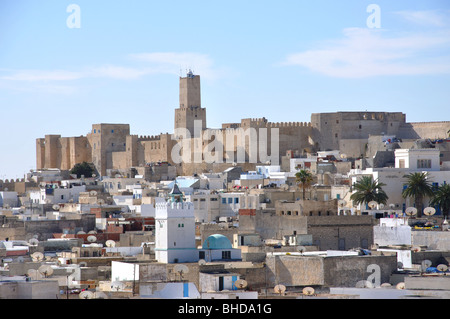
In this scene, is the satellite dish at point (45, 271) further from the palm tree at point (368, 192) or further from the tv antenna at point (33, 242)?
the palm tree at point (368, 192)

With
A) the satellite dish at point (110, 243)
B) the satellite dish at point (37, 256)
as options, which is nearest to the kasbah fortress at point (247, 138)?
the satellite dish at point (110, 243)

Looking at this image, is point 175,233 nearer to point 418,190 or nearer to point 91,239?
point 91,239

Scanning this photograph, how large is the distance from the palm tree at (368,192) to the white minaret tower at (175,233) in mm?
11276

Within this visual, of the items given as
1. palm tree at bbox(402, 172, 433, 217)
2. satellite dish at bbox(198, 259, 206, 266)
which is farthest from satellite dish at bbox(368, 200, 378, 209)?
satellite dish at bbox(198, 259, 206, 266)

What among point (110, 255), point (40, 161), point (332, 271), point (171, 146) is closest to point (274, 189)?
point (110, 255)

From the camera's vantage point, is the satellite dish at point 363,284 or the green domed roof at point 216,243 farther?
the green domed roof at point 216,243

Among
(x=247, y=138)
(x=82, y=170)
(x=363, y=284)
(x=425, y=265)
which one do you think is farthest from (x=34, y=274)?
(x=82, y=170)

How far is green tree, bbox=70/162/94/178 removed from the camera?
63353mm

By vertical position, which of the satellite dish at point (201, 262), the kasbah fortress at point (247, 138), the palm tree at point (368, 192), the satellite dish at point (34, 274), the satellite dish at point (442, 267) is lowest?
the satellite dish at point (442, 267)

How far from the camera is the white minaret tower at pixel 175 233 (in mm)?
24469

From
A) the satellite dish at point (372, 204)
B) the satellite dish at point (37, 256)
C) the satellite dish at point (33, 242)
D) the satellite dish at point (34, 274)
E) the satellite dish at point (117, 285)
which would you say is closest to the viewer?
the satellite dish at point (117, 285)

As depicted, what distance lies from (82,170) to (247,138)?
1063 cm

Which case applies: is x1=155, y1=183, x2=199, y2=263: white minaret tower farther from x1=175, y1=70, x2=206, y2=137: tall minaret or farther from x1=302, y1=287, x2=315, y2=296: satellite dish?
x1=175, y1=70, x2=206, y2=137: tall minaret
